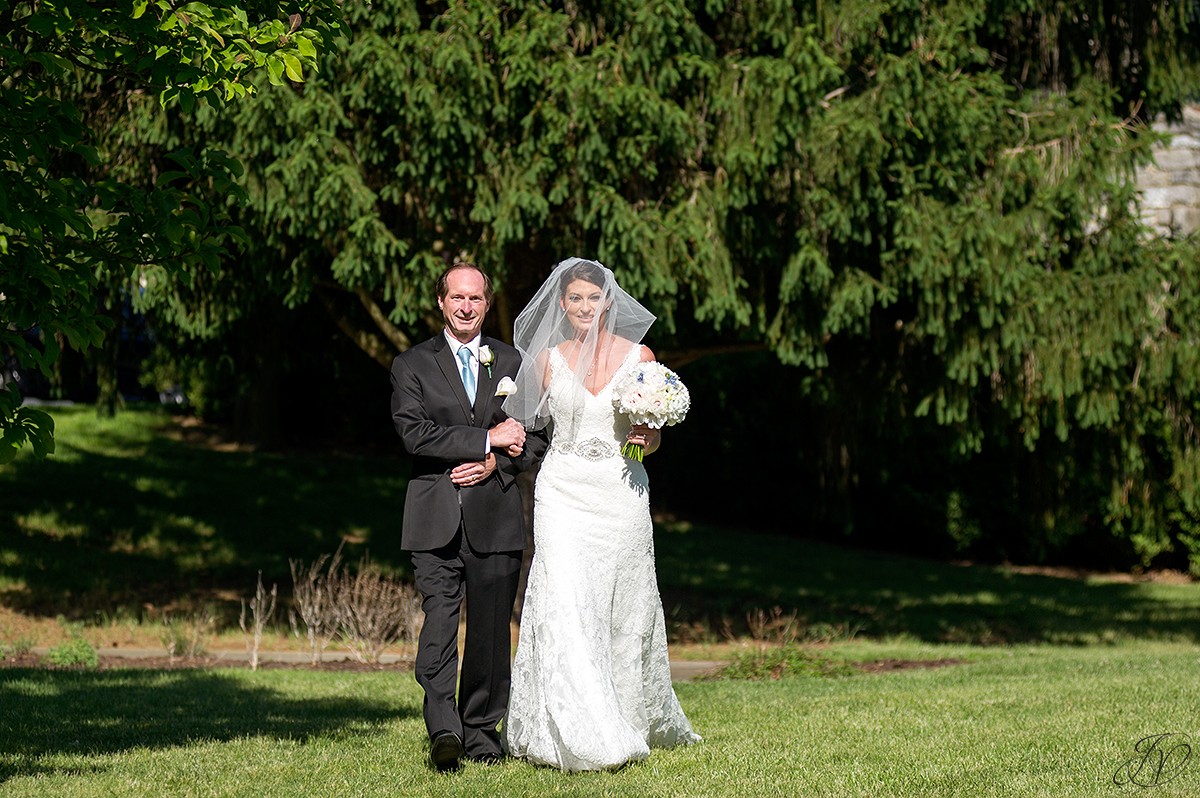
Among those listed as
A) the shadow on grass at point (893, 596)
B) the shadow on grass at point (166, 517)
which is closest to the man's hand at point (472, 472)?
the shadow on grass at point (893, 596)

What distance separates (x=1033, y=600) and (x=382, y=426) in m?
10.2

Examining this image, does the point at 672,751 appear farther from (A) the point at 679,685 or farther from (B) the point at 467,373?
(A) the point at 679,685

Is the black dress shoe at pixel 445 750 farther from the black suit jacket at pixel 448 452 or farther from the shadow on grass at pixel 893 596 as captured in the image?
the shadow on grass at pixel 893 596

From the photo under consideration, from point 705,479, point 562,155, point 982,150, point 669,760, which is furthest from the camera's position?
point 705,479

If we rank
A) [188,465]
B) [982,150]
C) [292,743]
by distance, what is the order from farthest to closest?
[188,465], [982,150], [292,743]

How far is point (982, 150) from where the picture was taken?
986 centimetres

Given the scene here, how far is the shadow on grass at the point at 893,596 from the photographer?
13.2 meters

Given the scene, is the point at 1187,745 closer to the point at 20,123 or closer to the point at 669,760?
the point at 669,760

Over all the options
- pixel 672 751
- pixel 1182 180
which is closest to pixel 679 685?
pixel 672 751

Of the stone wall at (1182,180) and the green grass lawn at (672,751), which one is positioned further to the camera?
the stone wall at (1182,180)

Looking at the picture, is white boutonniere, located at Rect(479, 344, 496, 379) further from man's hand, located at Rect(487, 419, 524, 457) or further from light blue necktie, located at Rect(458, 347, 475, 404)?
man's hand, located at Rect(487, 419, 524, 457)

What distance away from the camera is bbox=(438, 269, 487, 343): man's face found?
554 centimetres

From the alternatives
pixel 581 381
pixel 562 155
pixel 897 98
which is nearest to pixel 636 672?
pixel 581 381

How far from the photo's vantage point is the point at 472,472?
17.9 ft
